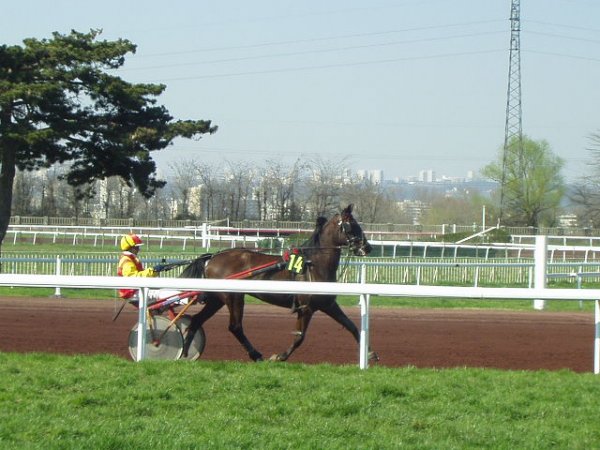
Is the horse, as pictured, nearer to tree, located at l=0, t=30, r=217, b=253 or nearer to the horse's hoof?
the horse's hoof

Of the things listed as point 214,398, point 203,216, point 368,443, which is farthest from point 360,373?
point 203,216

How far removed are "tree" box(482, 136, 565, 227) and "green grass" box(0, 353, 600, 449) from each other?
4199 centimetres

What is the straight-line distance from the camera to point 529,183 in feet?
185

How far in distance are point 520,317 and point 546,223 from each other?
43.5m

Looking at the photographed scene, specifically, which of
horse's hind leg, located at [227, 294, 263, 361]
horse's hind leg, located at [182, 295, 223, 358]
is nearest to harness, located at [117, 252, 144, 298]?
horse's hind leg, located at [182, 295, 223, 358]

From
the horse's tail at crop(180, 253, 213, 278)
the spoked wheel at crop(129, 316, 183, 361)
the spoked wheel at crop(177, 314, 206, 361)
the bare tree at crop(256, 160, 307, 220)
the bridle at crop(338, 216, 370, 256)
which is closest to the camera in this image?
the spoked wheel at crop(129, 316, 183, 361)

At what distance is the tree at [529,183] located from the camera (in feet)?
173

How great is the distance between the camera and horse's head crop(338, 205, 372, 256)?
11086mm

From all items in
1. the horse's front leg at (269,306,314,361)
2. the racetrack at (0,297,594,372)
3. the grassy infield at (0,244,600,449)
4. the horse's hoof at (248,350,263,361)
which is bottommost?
the racetrack at (0,297,594,372)

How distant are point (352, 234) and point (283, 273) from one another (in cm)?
96

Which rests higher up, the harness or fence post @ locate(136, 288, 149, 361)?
the harness

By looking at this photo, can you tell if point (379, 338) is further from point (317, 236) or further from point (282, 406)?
point (282, 406)

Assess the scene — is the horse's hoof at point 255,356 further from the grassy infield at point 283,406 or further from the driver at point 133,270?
the grassy infield at point 283,406

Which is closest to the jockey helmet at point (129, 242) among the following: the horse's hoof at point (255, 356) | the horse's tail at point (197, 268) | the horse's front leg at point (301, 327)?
the horse's tail at point (197, 268)
